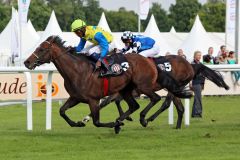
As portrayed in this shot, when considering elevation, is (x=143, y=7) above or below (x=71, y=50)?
above

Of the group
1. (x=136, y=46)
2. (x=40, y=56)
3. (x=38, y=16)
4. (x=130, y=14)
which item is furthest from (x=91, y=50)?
(x=130, y=14)

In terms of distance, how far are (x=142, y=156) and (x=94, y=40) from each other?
303 cm

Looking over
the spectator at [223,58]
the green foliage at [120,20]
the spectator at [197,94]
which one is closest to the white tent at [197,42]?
the spectator at [223,58]

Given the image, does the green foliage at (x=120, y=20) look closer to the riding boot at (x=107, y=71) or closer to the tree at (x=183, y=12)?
the tree at (x=183, y=12)

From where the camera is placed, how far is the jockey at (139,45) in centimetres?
1338

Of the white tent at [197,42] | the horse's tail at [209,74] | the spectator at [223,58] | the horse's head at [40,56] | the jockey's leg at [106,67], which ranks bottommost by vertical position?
the white tent at [197,42]

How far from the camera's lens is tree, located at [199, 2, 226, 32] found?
98.6m

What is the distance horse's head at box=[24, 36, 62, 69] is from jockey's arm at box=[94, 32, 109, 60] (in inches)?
27.7

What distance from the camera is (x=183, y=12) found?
360 ft

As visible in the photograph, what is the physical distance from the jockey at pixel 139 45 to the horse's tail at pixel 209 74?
2.59 ft

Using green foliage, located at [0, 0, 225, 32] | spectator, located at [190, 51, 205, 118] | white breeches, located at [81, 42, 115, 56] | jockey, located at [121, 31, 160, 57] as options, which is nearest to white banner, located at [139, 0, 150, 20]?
spectator, located at [190, 51, 205, 118]

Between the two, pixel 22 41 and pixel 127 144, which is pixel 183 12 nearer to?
pixel 22 41

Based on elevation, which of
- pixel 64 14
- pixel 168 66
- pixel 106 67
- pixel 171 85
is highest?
pixel 106 67

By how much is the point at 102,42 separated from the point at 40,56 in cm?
95
